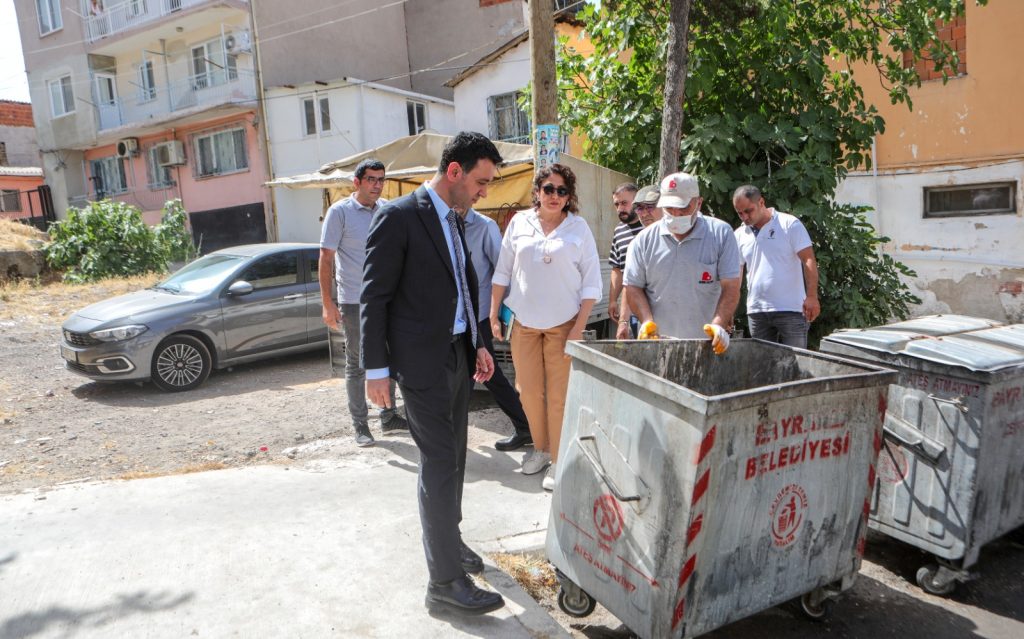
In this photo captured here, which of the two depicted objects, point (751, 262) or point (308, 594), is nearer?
point (308, 594)

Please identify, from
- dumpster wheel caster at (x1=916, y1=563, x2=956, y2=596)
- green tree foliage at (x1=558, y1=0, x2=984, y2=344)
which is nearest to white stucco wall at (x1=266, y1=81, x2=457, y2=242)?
green tree foliage at (x1=558, y1=0, x2=984, y2=344)

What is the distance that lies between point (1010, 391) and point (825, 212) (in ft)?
13.0

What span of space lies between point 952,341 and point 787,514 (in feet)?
5.28

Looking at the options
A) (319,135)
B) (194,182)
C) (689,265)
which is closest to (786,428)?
(689,265)

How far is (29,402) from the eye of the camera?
23.4 feet

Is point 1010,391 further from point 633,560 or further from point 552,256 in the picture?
point 552,256

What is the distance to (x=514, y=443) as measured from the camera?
5.23m

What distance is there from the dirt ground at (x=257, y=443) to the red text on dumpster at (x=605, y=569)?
1.42 ft

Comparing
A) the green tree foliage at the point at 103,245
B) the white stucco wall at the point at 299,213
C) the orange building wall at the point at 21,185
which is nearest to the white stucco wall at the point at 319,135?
the white stucco wall at the point at 299,213

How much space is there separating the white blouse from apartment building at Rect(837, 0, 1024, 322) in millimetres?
8409

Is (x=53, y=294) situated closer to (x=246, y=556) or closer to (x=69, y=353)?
(x=69, y=353)

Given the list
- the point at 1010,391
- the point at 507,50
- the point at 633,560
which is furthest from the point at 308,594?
the point at 507,50

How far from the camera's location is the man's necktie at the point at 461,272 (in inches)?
122

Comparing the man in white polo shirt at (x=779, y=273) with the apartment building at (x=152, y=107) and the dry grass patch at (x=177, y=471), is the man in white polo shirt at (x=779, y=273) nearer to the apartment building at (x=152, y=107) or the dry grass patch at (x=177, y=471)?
the dry grass patch at (x=177, y=471)
